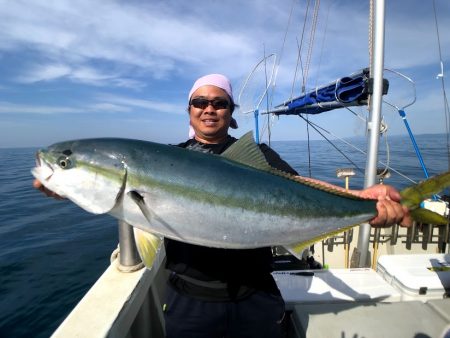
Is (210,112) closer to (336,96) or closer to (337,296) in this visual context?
(337,296)

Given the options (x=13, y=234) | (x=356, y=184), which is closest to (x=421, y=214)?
(x=13, y=234)

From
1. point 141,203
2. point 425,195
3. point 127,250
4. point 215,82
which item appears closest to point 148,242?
point 141,203

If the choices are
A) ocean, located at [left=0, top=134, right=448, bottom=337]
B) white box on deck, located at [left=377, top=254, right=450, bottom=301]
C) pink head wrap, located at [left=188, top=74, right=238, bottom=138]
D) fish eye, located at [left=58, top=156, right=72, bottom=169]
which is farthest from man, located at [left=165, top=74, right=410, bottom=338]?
ocean, located at [left=0, top=134, right=448, bottom=337]

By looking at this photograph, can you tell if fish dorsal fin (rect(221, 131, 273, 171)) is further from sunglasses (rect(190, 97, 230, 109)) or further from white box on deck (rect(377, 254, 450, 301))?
white box on deck (rect(377, 254, 450, 301))

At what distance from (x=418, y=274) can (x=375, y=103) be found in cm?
255

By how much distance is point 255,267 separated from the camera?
2684 mm

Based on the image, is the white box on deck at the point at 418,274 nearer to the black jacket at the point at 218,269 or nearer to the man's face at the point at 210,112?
the black jacket at the point at 218,269

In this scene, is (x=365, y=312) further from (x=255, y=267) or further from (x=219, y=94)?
(x=219, y=94)

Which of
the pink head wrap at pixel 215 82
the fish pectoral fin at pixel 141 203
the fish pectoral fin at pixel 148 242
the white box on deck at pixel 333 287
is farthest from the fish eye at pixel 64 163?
the white box on deck at pixel 333 287

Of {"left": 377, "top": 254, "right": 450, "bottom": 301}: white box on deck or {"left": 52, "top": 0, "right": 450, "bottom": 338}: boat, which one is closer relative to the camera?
{"left": 52, "top": 0, "right": 450, "bottom": 338}: boat

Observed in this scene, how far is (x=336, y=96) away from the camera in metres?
5.75

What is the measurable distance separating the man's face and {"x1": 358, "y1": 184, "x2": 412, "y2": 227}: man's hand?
5.19 ft

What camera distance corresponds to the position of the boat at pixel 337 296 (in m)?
2.73

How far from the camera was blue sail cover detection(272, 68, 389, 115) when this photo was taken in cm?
506
